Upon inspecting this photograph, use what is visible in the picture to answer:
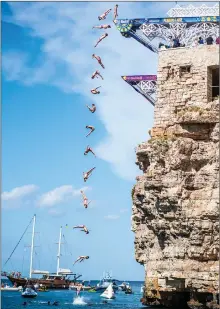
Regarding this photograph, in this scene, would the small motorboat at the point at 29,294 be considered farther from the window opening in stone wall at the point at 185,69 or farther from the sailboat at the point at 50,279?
the window opening in stone wall at the point at 185,69

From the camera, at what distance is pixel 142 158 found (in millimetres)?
41344

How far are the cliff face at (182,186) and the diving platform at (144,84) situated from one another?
801 cm

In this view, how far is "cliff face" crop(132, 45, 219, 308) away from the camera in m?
36.5

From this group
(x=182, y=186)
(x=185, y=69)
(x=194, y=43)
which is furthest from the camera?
(x=194, y=43)

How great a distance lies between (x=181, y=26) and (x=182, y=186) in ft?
45.9

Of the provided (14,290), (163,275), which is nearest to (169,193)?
(163,275)

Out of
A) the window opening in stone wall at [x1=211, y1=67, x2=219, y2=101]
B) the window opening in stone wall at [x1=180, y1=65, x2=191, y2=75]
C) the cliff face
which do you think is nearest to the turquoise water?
the cliff face

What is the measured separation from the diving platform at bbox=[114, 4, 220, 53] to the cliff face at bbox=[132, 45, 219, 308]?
5819 millimetres

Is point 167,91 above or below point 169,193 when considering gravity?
above

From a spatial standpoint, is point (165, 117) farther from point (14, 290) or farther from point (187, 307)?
point (14, 290)

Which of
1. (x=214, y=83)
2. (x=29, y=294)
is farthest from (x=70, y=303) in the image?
(x=214, y=83)

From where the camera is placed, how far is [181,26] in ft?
151

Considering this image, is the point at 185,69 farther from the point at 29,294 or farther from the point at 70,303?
the point at 29,294

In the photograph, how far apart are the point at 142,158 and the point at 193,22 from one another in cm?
1143
